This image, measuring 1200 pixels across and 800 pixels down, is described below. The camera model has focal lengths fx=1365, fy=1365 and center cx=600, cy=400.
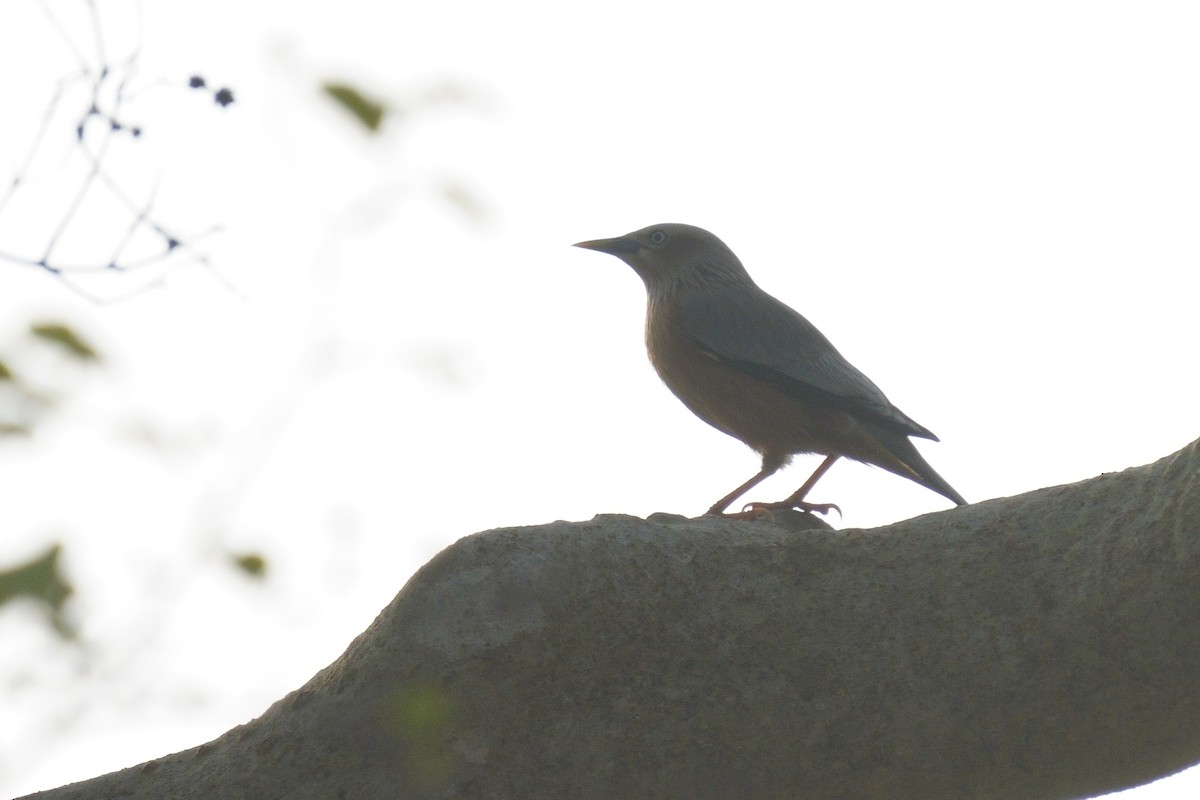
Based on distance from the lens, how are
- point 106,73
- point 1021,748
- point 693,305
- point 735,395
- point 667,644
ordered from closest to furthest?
point 106,73, point 1021,748, point 667,644, point 735,395, point 693,305

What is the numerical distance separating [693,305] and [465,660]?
3852mm

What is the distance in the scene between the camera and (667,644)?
11.2ft

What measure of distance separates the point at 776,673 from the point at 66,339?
1.82m

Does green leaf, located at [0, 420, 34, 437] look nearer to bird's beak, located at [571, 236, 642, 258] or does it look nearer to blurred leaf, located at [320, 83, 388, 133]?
blurred leaf, located at [320, 83, 388, 133]

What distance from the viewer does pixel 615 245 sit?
768 cm

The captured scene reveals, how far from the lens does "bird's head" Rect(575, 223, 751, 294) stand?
744cm

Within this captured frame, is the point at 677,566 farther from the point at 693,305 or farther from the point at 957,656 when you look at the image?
the point at 693,305

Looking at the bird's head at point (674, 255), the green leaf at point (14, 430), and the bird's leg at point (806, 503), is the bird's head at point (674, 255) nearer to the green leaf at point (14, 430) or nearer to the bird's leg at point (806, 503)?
the bird's leg at point (806, 503)

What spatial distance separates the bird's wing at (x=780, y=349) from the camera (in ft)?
20.2

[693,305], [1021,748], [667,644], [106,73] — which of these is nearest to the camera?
[106,73]

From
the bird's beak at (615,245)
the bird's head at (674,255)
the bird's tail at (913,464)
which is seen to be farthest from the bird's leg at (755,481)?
the bird's beak at (615,245)

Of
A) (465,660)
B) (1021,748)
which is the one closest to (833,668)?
(1021,748)

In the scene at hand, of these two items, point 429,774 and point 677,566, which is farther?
point 677,566

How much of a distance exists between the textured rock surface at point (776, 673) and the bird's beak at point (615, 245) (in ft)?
13.8
